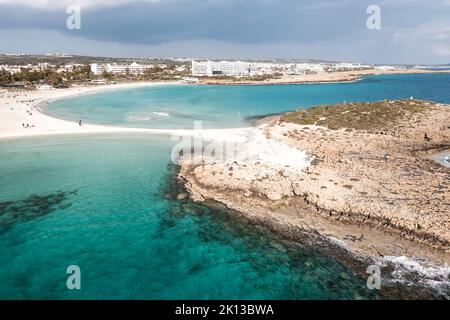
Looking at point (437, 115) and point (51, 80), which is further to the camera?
point (51, 80)

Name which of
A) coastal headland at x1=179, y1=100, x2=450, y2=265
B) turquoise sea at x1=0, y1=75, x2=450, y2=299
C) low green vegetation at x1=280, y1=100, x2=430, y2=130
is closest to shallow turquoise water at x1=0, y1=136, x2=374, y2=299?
turquoise sea at x1=0, y1=75, x2=450, y2=299

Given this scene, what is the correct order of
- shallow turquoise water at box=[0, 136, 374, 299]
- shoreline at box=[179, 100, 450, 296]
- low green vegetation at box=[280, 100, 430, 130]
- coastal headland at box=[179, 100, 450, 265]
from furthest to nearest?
low green vegetation at box=[280, 100, 430, 130], coastal headland at box=[179, 100, 450, 265], shoreline at box=[179, 100, 450, 296], shallow turquoise water at box=[0, 136, 374, 299]

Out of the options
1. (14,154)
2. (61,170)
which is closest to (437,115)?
(61,170)

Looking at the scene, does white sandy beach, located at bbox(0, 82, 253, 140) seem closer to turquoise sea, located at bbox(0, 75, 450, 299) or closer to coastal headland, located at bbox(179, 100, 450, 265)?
coastal headland, located at bbox(179, 100, 450, 265)

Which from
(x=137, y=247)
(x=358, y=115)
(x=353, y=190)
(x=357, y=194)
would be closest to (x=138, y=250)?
(x=137, y=247)

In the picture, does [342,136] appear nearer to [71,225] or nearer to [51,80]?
[71,225]

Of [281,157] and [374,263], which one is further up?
[281,157]

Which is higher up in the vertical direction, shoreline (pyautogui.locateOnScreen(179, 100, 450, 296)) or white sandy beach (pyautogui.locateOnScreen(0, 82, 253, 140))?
white sandy beach (pyautogui.locateOnScreen(0, 82, 253, 140))
